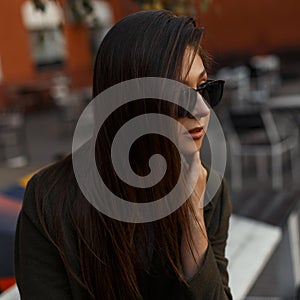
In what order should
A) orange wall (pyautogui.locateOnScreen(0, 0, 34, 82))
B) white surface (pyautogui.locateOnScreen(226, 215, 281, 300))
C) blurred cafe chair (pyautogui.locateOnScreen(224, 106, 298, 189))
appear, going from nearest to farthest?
white surface (pyautogui.locateOnScreen(226, 215, 281, 300)), blurred cafe chair (pyautogui.locateOnScreen(224, 106, 298, 189)), orange wall (pyautogui.locateOnScreen(0, 0, 34, 82))

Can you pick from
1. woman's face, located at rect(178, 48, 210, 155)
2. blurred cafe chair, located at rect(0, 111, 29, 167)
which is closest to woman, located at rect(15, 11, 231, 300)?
woman's face, located at rect(178, 48, 210, 155)

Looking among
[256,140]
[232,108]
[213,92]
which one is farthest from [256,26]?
[213,92]

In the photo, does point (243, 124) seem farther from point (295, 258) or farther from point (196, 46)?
point (196, 46)

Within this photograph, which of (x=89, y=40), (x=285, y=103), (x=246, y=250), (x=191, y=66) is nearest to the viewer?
(x=191, y=66)

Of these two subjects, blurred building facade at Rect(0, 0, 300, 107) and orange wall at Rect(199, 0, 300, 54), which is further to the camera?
orange wall at Rect(199, 0, 300, 54)

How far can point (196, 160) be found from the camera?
44.7 inches

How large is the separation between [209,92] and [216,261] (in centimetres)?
39

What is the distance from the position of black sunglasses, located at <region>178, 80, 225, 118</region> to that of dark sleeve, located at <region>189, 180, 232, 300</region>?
0.86 feet

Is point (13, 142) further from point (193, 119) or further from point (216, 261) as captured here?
point (193, 119)

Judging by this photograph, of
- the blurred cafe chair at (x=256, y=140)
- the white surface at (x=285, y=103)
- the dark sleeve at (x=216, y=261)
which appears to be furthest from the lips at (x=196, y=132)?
the white surface at (x=285, y=103)

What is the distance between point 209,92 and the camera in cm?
119

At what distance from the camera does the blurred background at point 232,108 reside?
2391mm

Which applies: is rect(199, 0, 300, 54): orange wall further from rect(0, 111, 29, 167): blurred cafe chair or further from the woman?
→ the woman

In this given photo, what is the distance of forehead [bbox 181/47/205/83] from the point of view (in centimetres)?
110
